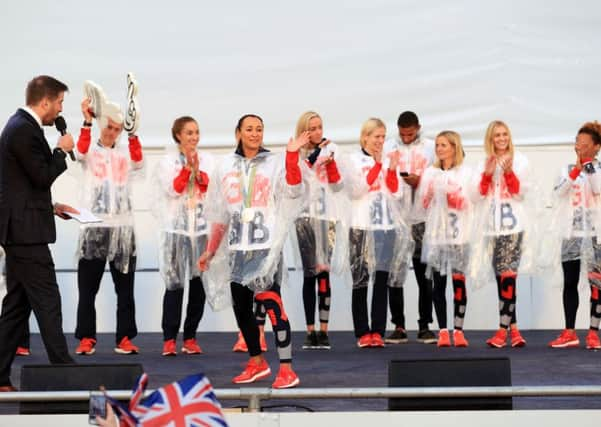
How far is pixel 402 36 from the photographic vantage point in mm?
8602

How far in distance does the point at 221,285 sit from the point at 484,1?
3724 mm

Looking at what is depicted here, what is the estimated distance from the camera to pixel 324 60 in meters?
8.62

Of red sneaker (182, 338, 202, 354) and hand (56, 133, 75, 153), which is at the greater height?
hand (56, 133, 75, 153)

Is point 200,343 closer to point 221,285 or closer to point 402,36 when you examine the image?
point 221,285

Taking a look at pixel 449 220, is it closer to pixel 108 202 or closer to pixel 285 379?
pixel 108 202

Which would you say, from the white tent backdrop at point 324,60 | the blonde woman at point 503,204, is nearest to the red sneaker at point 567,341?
the blonde woman at point 503,204

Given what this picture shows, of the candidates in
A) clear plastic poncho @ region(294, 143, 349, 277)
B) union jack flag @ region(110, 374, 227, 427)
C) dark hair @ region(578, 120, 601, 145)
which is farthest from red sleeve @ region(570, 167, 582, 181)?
union jack flag @ region(110, 374, 227, 427)

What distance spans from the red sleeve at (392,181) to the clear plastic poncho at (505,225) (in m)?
0.47

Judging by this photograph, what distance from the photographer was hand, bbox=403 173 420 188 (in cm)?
722

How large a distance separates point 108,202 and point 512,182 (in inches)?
96.5

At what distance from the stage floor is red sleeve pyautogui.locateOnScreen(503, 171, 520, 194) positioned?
974 mm

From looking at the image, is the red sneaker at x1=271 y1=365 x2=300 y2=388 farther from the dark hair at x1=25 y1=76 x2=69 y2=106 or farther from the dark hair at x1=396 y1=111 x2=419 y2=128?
the dark hair at x1=396 y1=111 x2=419 y2=128

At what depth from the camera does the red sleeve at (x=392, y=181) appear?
6.96 metres

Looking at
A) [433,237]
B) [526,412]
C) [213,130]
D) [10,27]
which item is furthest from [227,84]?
[526,412]
